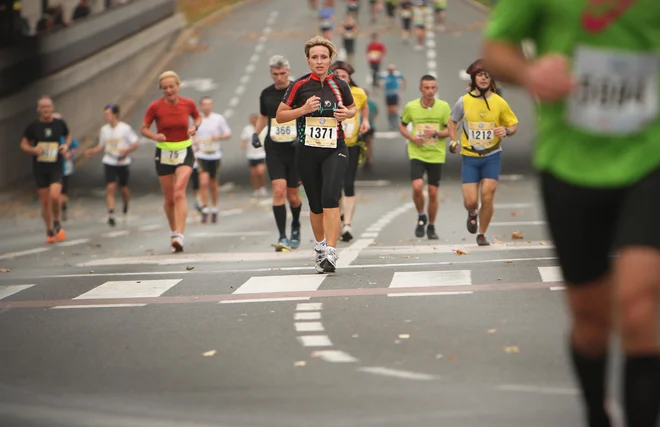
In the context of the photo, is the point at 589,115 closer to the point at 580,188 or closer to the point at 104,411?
the point at 580,188

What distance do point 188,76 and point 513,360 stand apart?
45324mm

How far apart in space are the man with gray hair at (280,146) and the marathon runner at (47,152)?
17.3 feet

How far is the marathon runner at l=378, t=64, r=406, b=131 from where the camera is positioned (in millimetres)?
42594

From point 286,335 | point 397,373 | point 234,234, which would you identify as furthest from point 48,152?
point 397,373

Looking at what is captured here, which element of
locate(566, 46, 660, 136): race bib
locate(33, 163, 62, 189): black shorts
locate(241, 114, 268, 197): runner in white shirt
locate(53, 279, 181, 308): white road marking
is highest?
locate(566, 46, 660, 136): race bib

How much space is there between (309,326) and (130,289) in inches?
133

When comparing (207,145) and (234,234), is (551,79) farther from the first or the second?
(207,145)

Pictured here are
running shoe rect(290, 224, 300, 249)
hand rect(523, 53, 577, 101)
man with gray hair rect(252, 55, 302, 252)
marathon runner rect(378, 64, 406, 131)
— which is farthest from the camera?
marathon runner rect(378, 64, 406, 131)

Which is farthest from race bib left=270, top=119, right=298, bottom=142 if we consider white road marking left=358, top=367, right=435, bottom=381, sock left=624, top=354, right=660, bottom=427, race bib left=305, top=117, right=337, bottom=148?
sock left=624, top=354, right=660, bottom=427

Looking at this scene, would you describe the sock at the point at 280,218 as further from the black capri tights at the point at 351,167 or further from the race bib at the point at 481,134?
the race bib at the point at 481,134

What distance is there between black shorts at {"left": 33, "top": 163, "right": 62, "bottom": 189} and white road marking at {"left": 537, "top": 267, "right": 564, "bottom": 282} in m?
10.9

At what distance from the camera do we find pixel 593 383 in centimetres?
512

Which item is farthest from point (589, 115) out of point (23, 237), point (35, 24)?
point (35, 24)

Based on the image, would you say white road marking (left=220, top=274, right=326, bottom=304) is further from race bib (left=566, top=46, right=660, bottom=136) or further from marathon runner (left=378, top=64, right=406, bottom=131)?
marathon runner (left=378, top=64, right=406, bottom=131)
